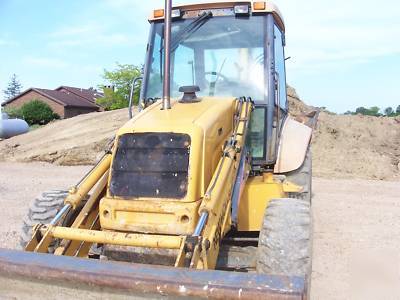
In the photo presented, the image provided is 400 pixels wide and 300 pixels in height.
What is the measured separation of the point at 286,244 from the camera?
12.3 feet

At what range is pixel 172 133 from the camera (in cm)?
398

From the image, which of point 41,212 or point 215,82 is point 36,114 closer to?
point 215,82

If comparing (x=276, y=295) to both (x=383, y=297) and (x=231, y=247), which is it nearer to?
(x=231, y=247)

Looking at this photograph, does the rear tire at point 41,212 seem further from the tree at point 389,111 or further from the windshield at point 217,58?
the tree at point 389,111

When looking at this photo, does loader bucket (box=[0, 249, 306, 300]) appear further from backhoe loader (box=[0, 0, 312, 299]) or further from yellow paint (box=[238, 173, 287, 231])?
yellow paint (box=[238, 173, 287, 231])

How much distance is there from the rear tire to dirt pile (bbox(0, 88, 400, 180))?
9529 millimetres

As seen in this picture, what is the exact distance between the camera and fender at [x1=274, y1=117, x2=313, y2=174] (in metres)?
5.41

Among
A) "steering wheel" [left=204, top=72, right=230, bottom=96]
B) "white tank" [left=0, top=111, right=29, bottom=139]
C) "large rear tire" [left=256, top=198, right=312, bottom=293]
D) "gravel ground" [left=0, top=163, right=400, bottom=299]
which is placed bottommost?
"white tank" [left=0, top=111, right=29, bottom=139]

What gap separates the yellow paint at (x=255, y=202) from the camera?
458 centimetres

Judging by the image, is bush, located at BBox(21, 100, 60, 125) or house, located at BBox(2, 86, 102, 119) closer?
bush, located at BBox(21, 100, 60, 125)

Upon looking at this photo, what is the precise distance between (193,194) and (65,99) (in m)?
53.0

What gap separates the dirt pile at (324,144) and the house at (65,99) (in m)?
29.4

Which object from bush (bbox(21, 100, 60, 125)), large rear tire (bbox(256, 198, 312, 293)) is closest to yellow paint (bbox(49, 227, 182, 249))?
large rear tire (bbox(256, 198, 312, 293))

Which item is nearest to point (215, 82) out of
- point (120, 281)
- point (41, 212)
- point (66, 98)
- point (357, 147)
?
point (41, 212)
